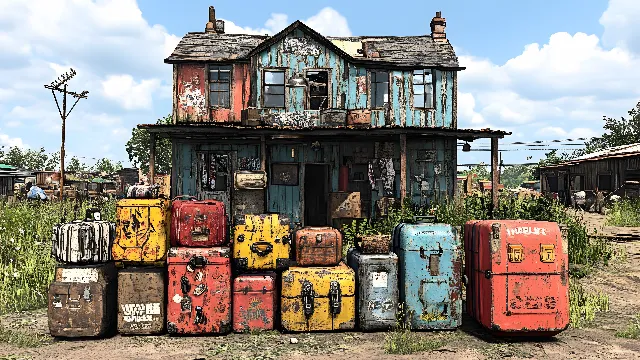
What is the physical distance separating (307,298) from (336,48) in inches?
459

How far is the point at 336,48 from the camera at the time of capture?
16359 millimetres

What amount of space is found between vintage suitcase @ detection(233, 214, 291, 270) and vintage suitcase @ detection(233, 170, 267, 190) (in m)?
7.92

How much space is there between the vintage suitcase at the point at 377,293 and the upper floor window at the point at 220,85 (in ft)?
36.8

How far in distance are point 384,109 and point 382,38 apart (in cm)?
356

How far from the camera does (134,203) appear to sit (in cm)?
630

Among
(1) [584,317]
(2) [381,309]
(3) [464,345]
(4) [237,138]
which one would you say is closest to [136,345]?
(2) [381,309]

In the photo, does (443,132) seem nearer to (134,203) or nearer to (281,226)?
(281,226)

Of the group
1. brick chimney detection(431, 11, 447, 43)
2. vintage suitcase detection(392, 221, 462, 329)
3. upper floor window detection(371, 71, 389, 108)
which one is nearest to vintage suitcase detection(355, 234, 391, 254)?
vintage suitcase detection(392, 221, 462, 329)

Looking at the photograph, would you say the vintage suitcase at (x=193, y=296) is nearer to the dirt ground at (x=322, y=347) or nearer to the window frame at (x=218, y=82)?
the dirt ground at (x=322, y=347)

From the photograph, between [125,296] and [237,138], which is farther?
[237,138]

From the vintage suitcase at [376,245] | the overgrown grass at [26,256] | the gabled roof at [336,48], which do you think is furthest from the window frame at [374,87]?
the vintage suitcase at [376,245]

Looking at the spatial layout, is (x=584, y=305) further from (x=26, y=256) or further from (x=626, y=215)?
(x=626, y=215)

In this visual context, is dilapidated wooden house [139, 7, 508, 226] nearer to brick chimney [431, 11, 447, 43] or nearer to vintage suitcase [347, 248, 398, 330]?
brick chimney [431, 11, 447, 43]

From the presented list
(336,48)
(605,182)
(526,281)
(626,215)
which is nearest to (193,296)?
(526,281)
